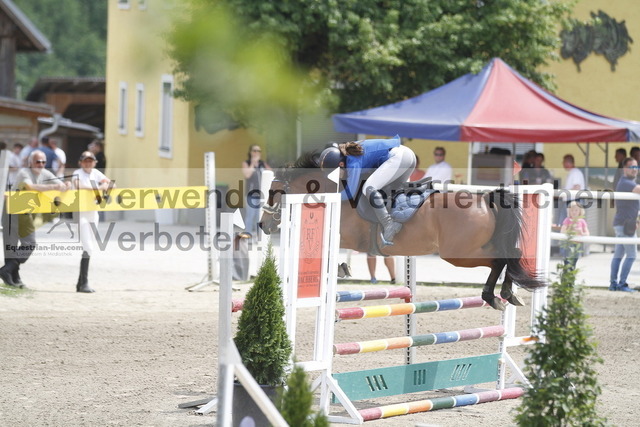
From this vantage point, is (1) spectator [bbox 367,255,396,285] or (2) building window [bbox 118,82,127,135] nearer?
(1) spectator [bbox 367,255,396,285]

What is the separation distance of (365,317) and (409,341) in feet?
1.24

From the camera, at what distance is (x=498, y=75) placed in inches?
655

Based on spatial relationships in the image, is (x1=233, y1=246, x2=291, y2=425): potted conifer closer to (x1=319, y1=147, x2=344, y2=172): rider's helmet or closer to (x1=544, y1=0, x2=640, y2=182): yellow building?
(x1=319, y1=147, x2=344, y2=172): rider's helmet

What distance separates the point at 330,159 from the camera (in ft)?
26.4

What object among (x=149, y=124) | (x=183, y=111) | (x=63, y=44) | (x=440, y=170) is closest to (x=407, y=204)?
(x=440, y=170)

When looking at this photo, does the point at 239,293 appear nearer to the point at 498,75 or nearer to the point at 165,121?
the point at 498,75

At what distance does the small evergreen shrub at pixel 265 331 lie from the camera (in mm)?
6105

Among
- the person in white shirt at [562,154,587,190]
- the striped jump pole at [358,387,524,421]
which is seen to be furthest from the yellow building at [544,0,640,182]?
the striped jump pole at [358,387,524,421]

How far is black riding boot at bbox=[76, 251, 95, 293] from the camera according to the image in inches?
478

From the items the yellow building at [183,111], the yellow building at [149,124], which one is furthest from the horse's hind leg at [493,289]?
the yellow building at [149,124]

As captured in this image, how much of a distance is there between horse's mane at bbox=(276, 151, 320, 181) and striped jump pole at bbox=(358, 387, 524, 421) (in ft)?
6.92

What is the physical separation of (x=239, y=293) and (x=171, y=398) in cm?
485

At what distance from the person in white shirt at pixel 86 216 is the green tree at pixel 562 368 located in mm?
7924

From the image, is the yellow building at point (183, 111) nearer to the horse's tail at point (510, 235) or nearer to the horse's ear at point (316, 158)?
the horse's ear at point (316, 158)
